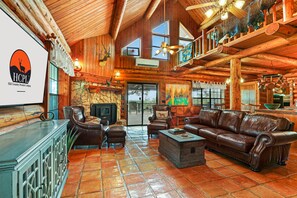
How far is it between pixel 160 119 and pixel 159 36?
14.8 feet

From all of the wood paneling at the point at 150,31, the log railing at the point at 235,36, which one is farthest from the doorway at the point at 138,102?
the log railing at the point at 235,36

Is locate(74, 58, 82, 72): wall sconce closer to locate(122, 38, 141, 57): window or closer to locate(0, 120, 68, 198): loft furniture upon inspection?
locate(122, 38, 141, 57): window

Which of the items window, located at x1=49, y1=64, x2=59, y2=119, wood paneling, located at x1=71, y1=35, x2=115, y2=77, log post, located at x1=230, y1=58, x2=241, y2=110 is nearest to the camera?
window, located at x1=49, y1=64, x2=59, y2=119

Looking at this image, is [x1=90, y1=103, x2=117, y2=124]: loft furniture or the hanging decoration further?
the hanging decoration

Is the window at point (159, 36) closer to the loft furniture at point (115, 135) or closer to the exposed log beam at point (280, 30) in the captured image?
the loft furniture at point (115, 135)

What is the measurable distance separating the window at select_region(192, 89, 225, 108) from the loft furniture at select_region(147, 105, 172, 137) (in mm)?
3096

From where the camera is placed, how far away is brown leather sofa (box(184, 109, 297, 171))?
250cm

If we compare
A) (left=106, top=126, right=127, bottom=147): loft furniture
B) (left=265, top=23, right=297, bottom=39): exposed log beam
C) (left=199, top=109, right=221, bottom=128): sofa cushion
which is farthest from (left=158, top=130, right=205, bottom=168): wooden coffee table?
(left=265, top=23, right=297, bottom=39): exposed log beam

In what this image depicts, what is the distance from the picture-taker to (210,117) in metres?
4.25

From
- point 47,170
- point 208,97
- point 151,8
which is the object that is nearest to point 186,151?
point 47,170

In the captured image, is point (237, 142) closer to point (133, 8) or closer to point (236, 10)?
point (236, 10)

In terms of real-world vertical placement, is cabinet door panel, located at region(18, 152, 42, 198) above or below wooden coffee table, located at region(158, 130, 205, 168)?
above

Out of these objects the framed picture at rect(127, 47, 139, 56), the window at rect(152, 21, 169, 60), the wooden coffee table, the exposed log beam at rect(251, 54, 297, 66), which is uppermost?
the window at rect(152, 21, 169, 60)

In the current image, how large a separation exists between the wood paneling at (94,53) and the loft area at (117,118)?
0.04m
